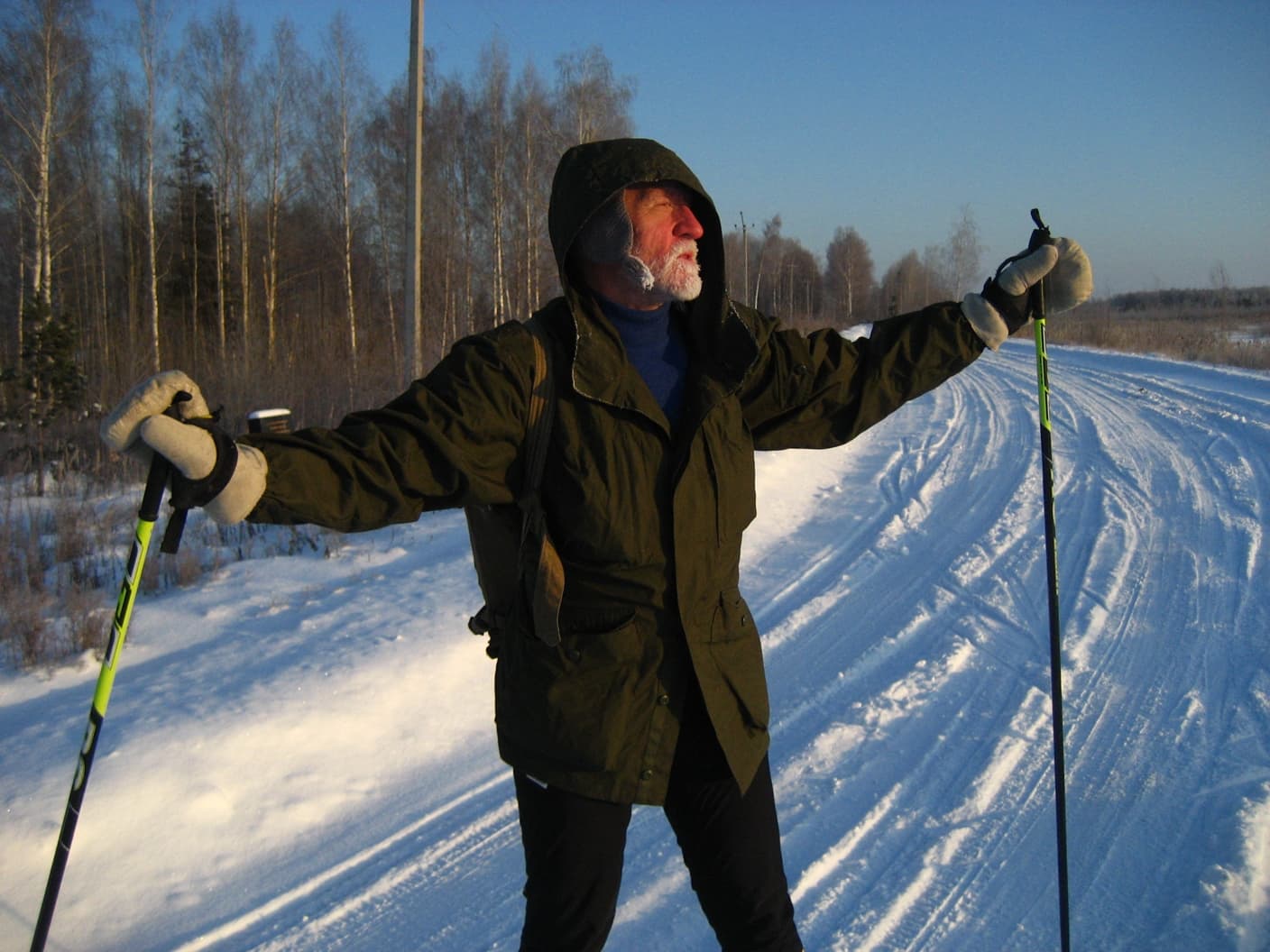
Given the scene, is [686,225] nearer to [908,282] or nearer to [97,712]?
[97,712]

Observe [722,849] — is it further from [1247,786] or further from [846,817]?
[1247,786]

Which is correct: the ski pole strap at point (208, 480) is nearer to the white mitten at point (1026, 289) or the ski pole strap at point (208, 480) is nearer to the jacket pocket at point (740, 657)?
the jacket pocket at point (740, 657)

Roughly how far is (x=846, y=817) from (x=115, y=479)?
9.88 m

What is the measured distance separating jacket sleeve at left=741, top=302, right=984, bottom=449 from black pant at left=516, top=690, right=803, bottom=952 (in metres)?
0.74

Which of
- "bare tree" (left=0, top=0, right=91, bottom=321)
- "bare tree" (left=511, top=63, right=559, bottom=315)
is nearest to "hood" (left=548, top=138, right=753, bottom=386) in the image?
"bare tree" (left=0, top=0, right=91, bottom=321)

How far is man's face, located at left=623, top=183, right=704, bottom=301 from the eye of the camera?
2143mm

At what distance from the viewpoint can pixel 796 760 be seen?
395 centimetres

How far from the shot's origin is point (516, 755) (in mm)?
2031

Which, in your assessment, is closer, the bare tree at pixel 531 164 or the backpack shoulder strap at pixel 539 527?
the backpack shoulder strap at pixel 539 527

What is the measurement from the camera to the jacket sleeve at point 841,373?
228 centimetres

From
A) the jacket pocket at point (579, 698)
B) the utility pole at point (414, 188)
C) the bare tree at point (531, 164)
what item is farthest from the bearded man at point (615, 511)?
the bare tree at point (531, 164)

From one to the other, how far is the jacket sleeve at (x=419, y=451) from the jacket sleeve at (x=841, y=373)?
61 cm

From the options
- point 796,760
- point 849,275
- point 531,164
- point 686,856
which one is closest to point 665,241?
point 686,856

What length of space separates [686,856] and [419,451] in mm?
1111
